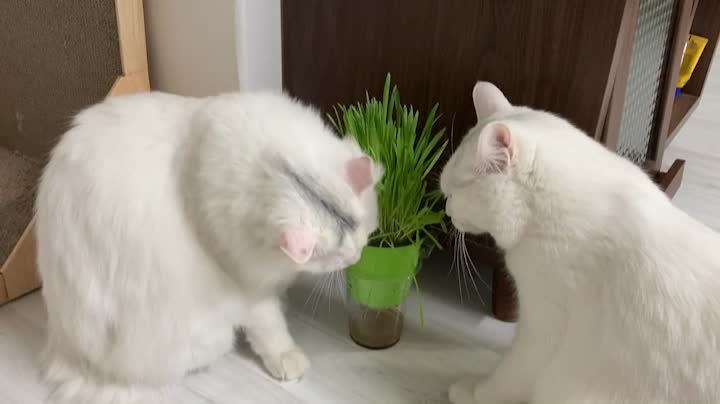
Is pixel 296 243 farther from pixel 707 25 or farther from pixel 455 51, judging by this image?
pixel 707 25

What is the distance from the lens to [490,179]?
0.88 meters

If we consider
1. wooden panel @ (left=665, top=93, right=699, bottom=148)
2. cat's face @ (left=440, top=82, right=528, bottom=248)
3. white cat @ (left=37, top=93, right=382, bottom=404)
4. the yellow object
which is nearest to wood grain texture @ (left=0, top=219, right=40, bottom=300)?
white cat @ (left=37, top=93, right=382, bottom=404)

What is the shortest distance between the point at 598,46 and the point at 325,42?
0.55 metres

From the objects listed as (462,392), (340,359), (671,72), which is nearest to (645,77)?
(671,72)

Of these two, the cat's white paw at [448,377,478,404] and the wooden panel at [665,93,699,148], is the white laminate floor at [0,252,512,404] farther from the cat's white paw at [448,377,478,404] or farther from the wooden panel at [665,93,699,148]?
the wooden panel at [665,93,699,148]

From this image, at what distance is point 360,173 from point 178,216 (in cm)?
29

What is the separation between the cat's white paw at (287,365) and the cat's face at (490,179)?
422 millimetres

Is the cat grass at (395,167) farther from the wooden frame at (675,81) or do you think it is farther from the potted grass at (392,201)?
the wooden frame at (675,81)

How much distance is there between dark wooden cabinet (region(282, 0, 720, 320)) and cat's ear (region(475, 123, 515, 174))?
0.29 m

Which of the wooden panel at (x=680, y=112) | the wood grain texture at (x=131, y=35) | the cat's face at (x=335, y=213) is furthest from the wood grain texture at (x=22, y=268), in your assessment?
the wooden panel at (x=680, y=112)

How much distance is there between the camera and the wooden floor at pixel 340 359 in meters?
1.17

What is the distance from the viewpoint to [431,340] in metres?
1.30

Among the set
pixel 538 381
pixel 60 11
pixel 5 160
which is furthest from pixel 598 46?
pixel 5 160

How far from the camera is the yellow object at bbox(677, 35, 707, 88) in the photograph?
170 cm
